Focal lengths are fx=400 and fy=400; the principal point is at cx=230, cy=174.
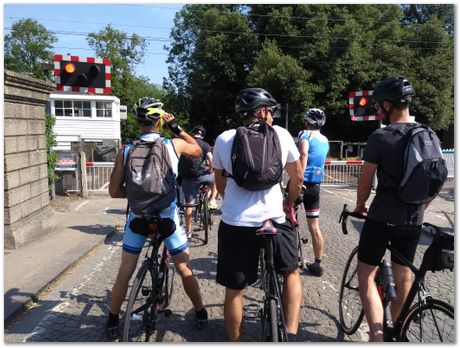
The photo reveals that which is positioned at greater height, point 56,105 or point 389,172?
point 56,105

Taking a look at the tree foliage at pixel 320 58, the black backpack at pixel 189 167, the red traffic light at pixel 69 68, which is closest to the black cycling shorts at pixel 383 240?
the black backpack at pixel 189 167

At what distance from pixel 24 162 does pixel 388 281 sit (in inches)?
210

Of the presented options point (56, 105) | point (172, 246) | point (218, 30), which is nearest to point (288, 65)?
point (218, 30)

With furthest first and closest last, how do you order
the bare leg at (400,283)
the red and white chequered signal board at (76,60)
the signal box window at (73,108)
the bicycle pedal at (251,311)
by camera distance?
the signal box window at (73,108) < the red and white chequered signal board at (76,60) < the bicycle pedal at (251,311) < the bare leg at (400,283)

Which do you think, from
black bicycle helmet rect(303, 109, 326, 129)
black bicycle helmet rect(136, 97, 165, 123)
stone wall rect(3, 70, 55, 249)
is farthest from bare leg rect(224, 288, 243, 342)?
stone wall rect(3, 70, 55, 249)

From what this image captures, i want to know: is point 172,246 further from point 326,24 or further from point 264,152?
point 326,24

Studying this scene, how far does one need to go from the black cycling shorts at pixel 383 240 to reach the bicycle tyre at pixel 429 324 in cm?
40

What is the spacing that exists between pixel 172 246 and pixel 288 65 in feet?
74.3

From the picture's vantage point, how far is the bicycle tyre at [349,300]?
135 inches

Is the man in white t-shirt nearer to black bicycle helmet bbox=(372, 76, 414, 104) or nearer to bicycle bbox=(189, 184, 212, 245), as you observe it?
black bicycle helmet bbox=(372, 76, 414, 104)

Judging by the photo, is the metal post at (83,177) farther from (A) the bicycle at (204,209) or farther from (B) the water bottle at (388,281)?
(B) the water bottle at (388,281)

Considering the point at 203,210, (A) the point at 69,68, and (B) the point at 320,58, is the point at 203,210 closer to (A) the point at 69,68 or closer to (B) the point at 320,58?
(A) the point at 69,68

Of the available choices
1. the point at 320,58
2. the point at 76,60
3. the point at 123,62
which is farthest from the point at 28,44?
the point at 76,60

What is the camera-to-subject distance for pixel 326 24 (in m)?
26.0
